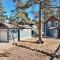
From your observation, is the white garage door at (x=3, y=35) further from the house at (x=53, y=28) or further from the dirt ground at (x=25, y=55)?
the house at (x=53, y=28)

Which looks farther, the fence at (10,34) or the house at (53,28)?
the house at (53,28)

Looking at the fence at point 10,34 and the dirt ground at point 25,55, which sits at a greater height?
the fence at point 10,34

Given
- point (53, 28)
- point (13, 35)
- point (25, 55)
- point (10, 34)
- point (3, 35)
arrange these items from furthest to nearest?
point (53, 28) < point (13, 35) < point (10, 34) < point (3, 35) < point (25, 55)

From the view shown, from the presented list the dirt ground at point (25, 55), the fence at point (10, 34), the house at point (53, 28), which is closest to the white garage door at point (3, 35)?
the fence at point (10, 34)

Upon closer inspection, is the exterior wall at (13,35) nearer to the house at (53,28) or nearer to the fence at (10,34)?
the fence at (10,34)

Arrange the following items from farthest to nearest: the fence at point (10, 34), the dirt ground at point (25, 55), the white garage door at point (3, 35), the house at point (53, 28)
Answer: the house at point (53, 28)
the white garage door at point (3, 35)
the fence at point (10, 34)
the dirt ground at point (25, 55)

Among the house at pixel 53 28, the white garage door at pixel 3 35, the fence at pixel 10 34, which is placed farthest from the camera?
the house at pixel 53 28

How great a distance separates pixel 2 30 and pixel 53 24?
80.1 ft

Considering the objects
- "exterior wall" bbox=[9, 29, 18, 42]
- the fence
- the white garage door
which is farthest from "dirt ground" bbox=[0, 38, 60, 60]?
"exterior wall" bbox=[9, 29, 18, 42]

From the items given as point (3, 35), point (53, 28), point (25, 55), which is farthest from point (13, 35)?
point (53, 28)

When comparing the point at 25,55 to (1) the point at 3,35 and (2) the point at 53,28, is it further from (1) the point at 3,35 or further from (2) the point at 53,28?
(2) the point at 53,28

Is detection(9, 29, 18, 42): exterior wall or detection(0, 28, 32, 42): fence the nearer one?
detection(0, 28, 32, 42): fence

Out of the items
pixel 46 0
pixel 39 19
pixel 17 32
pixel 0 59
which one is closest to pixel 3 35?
pixel 17 32

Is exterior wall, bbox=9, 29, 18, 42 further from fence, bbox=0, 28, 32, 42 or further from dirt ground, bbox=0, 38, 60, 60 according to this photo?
dirt ground, bbox=0, 38, 60, 60
